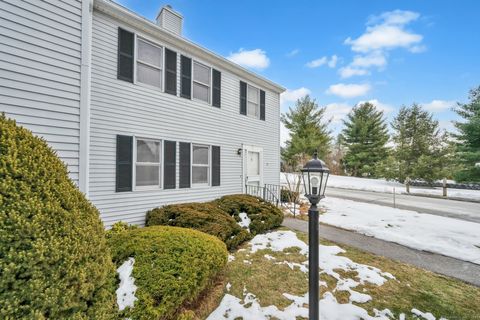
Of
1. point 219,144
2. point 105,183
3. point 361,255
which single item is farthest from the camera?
point 219,144

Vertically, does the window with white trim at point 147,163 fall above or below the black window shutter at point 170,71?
below

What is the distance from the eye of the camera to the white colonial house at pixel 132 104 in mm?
3666

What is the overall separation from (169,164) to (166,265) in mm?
3982

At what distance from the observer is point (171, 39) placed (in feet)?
21.4

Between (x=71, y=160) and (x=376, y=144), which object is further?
(x=376, y=144)

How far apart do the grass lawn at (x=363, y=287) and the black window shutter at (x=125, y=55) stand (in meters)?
5.06

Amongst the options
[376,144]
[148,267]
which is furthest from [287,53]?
[376,144]

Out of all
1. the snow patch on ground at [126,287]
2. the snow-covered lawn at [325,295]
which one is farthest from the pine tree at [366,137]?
the snow patch on ground at [126,287]

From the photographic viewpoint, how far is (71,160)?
3895 mm

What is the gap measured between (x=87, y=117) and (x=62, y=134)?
19.0 inches

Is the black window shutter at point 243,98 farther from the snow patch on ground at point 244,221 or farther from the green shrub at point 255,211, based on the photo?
the snow patch on ground at point 244,221

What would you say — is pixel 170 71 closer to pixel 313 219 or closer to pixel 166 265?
pixel 166 265

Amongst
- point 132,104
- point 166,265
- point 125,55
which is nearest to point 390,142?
point 132,104

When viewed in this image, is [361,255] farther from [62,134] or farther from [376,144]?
[376,144]
